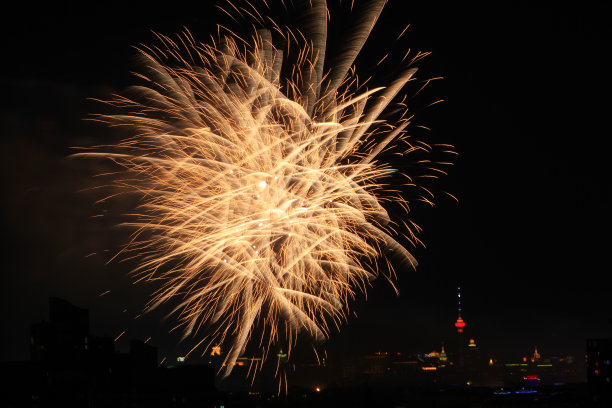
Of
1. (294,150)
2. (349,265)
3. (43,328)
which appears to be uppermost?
(294,150)

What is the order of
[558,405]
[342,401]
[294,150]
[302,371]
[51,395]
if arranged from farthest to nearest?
[302,371], [342,401], [558,405], [51,395], [294,150]

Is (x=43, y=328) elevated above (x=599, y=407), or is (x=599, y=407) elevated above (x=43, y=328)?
(x=43, y=328)

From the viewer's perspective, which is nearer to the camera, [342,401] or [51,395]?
[51,395]

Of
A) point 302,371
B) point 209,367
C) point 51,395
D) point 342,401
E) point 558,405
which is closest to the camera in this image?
point 51,395

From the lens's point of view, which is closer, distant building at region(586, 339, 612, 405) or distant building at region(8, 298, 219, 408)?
distant building at region(8, 298, 219, 408)

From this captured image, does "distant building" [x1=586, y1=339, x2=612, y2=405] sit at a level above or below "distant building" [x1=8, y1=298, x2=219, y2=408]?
below

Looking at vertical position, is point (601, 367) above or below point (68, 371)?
below

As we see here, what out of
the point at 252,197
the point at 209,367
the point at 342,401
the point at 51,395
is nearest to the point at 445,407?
the point at 342,401

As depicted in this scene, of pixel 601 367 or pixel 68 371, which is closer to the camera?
pixel 68 371

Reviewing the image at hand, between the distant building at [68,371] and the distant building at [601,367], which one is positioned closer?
the distant building at [68,371]

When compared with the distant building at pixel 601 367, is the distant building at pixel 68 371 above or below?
above

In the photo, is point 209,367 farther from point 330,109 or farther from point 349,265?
point 330,109
